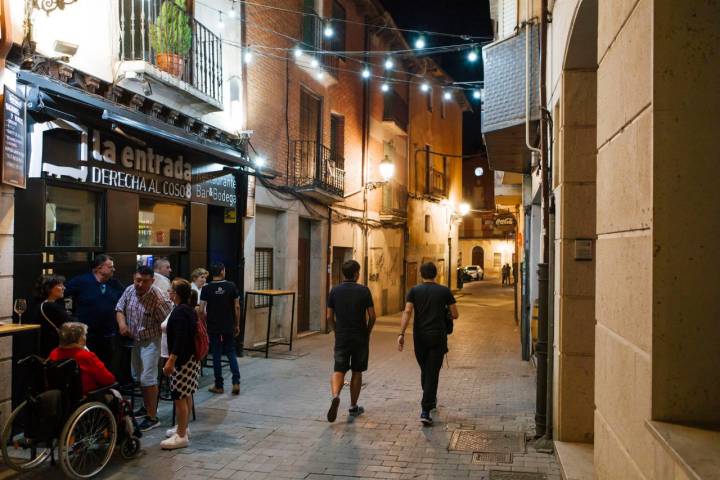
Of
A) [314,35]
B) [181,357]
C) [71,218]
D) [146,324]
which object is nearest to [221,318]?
[146,324]

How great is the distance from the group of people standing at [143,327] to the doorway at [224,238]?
2835mm

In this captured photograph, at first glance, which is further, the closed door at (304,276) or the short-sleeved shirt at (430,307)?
the closed door at (304,276)

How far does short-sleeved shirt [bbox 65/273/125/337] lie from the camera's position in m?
7.27

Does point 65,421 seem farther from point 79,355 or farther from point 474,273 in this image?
point 474,273

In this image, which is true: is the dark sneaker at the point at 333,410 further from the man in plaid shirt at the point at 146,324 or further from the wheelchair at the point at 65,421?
the wheelchair at the point at 65,421

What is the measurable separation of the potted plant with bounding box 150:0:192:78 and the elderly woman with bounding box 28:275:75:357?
13.9 ft

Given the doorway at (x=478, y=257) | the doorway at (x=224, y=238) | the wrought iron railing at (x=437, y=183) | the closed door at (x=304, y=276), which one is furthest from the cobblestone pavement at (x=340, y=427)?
the doorway at (x=478, y=257)

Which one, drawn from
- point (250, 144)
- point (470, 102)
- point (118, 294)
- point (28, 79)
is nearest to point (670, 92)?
point (28, 79)

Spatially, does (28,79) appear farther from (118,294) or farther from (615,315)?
(615,315)

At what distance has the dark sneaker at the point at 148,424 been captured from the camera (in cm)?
662

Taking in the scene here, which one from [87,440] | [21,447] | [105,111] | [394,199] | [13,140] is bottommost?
[21,447]

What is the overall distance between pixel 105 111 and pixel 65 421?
3.82m

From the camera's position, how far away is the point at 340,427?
6.85 metres

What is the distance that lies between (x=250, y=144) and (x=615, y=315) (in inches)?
394
